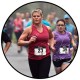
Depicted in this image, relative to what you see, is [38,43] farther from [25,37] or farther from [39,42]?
[25,37]

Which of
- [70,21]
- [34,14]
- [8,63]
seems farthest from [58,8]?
[8,63]

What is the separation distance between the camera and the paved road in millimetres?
6753

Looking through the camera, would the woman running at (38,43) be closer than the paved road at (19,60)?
Yes

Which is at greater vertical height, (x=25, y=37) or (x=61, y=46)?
(x=25, y=37)

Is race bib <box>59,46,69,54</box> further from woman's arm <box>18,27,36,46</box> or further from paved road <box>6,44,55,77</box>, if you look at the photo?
woman's arm <box>18,27,36,46</box>

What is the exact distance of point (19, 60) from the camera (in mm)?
7160

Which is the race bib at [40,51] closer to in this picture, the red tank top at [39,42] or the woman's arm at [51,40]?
the red tank top at [39,42]

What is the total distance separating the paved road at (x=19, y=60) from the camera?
675 cm

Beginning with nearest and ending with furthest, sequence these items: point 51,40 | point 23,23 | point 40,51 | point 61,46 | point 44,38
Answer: point 44,38 → point 40,51 → point 51,40 → point 61,46 → point 23,23

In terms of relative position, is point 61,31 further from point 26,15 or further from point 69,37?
point 26,15

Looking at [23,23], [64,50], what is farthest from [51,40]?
[23,23]

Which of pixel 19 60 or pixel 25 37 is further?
pixel 19 60

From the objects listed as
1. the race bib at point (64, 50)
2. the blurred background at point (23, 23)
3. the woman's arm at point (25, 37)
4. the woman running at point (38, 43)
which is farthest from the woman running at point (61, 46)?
the woman's arm at point (25, 37)

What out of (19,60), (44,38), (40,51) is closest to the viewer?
(44,38)
